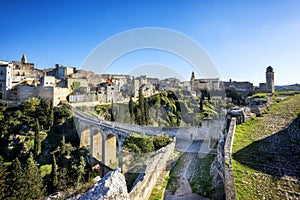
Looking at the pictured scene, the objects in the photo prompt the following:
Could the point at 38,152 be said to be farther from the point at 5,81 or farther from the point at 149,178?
the point at 149,178

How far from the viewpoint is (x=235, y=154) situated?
16.9 ft

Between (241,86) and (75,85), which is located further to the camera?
(241,86)

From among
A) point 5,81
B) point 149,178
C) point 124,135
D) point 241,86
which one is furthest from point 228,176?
point 241,86

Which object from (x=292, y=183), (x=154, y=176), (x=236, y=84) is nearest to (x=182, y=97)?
(x=236, y=84)

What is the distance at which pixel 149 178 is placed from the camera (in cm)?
610

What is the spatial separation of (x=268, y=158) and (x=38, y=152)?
774 inches

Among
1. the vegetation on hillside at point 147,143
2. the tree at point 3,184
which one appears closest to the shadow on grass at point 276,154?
the vegetation on hillside at point 147,143

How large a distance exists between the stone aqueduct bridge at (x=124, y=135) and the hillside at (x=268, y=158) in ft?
9.58

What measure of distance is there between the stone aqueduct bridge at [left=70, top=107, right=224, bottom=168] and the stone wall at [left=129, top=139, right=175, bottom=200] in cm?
285

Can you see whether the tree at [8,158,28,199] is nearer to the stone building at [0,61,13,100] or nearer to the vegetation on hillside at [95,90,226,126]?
the vegetation on hillside at [95,90,226,126]

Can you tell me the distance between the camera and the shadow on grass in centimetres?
424

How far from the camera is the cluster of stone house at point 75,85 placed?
25.1 meters

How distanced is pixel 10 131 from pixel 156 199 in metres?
20.8

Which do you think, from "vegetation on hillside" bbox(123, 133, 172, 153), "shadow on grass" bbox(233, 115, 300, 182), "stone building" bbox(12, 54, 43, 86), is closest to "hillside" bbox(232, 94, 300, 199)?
"shadow on grass" bbox(233, 115, 300, 182)
